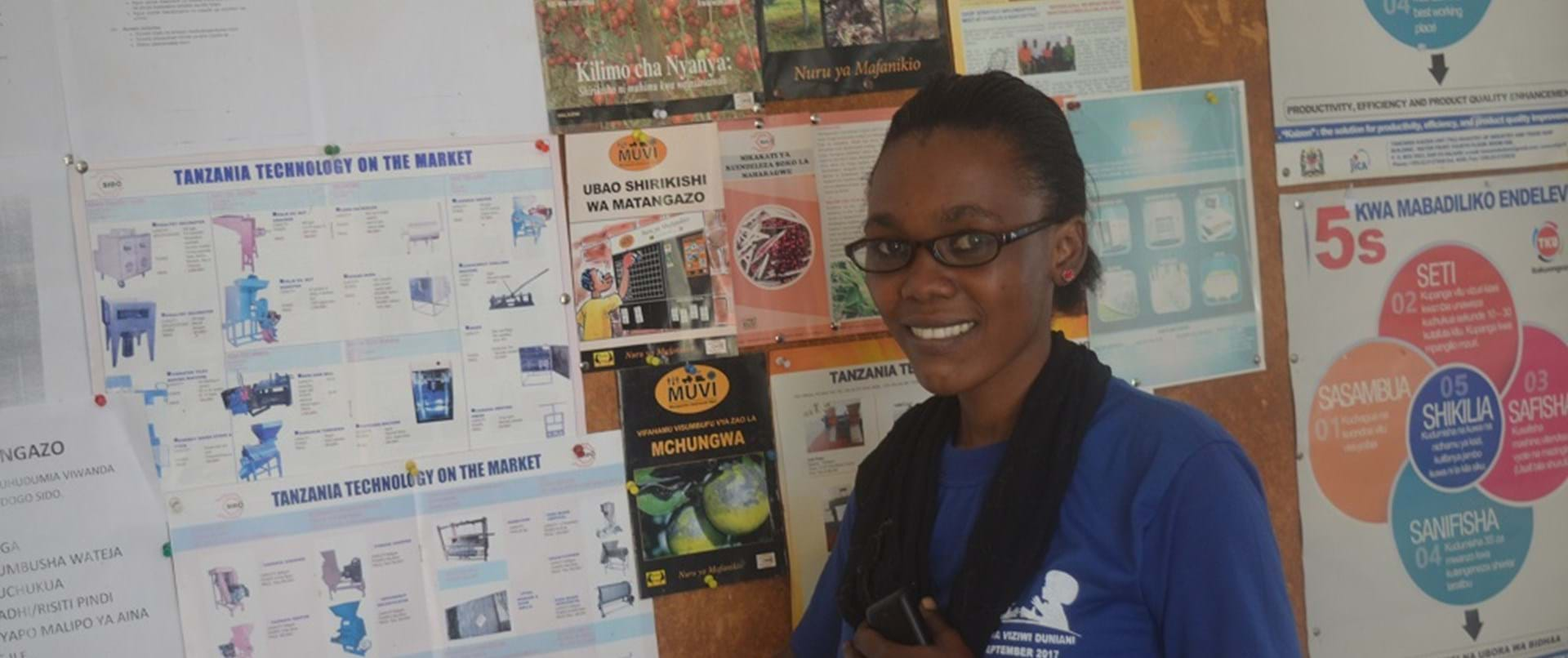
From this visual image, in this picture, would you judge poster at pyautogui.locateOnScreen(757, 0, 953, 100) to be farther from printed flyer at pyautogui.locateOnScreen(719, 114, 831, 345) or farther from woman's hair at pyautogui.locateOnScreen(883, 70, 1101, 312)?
woman's hair at pyautogui.locateOnScreen(883, 70, 1101, 312)

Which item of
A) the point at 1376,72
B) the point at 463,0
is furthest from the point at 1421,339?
the point at 463,0

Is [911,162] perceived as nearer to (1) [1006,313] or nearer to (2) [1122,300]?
(1) [1006,313]

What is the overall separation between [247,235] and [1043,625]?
115 cm

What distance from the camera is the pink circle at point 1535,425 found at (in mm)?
2516

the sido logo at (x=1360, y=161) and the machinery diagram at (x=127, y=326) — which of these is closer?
the machinery diagram at (x=127, y=326)

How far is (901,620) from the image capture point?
1.55 meters

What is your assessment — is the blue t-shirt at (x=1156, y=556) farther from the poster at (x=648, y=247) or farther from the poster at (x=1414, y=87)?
the poster at (x=1414, y=87)

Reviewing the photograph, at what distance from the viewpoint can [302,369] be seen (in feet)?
6.01

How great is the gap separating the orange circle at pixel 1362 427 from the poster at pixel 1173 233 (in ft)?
0.59

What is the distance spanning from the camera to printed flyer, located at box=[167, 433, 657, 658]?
1.80 meters

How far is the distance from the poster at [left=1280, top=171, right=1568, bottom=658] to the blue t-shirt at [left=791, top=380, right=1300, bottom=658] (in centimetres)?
105

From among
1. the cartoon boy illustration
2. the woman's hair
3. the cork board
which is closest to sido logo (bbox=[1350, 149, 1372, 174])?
the cork board

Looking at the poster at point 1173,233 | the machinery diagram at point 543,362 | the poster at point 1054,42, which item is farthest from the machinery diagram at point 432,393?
the poster at point 1173,233

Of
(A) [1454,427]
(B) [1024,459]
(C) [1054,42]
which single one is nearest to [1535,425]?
(A) [1454,427]
